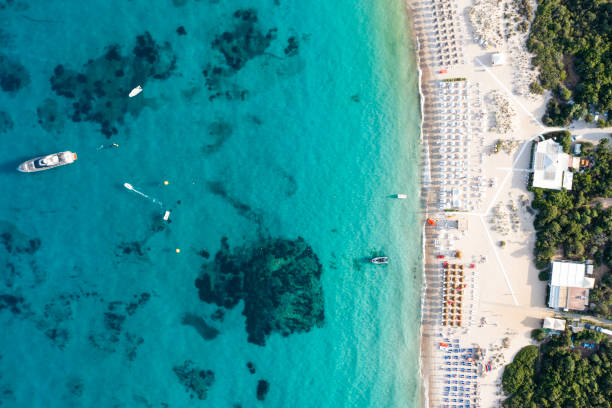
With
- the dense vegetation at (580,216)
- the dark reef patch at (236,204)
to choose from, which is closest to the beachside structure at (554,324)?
the dense vegetation at (580,216)

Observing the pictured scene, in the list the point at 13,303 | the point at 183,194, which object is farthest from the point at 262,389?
the point at 13,303

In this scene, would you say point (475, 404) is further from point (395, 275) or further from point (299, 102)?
point (299, 102)

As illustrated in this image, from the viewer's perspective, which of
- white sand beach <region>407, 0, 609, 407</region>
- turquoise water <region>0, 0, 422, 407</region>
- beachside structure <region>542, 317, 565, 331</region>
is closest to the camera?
beachside structure <region>542, 317, 565, 331</region>

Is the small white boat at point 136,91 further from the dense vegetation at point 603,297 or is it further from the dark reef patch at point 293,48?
the dense vegetation at point 603,297

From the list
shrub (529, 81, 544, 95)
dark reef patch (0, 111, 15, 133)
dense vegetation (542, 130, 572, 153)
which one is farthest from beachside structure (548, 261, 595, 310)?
dark reef patch (0, 111, 15, 133)

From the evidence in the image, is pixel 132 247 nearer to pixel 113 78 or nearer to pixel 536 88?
pixel 113 78

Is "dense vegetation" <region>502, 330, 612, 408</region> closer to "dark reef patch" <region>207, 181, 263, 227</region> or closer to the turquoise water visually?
the turquoise water

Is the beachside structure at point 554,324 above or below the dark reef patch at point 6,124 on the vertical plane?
below

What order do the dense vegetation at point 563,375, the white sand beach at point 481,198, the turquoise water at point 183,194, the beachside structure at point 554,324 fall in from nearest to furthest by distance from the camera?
the dense vegetation at point 563,375
the beachside structure at point 554,324
the turquoise water at point 183,194
the white sand beach at point 481,198
